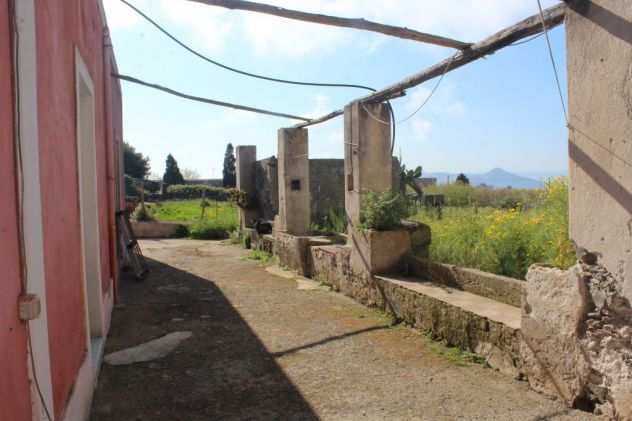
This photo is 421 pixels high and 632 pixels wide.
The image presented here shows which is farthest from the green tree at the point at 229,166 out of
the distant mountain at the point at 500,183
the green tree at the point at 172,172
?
the distant mountain at the point at 500,183

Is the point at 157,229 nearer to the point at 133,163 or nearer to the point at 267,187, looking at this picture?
the point at 267,187

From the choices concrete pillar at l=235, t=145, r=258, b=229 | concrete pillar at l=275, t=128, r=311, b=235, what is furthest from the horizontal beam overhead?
concrete pillar at l=235, t=145, r=258, b=229

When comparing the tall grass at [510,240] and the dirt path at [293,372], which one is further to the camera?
the tall grass at [510,240]

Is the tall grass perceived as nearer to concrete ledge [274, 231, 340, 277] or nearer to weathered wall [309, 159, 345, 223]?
concrete ledge [274, 231, 340, 277]

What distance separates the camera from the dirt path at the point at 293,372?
331 cm

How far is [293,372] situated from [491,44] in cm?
316

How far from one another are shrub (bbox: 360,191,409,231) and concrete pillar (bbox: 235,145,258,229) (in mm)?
7772

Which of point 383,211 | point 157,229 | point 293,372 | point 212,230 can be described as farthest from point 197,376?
point 157,229

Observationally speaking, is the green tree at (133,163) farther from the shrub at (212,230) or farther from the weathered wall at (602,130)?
the weathered wall at (602,130)

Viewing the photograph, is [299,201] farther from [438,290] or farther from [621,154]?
[621,154]

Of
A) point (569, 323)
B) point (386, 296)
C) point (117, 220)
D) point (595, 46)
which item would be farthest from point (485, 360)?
point (117, 220)

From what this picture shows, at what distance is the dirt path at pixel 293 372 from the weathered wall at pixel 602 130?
3.86 ft

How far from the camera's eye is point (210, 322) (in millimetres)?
5590

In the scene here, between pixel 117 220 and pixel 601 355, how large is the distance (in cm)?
677
